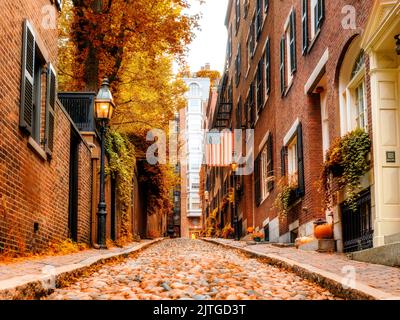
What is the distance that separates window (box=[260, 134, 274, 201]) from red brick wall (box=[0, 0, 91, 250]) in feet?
29.1

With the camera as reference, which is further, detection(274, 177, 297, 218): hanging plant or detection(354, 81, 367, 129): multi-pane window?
detection(274, 177, 297, 218): hanging plant

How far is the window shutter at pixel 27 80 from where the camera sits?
9.65 metres

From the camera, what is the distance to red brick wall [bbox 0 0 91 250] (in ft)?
28.5

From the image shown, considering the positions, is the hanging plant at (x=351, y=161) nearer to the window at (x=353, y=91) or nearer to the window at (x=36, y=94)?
the window at (x=353, y=91)

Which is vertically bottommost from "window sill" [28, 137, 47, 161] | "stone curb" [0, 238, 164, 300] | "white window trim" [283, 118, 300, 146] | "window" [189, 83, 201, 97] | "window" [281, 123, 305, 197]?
"stone curb" [0, 238, 164, 300]

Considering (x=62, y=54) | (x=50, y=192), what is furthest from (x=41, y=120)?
(x=62, y=54)

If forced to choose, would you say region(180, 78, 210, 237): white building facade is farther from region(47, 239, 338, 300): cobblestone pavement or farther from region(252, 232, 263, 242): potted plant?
region(47, 239, 338, 300): cobblestone pavement

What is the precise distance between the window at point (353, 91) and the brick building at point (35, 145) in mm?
5237

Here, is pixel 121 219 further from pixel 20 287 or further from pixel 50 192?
pixel 20 287

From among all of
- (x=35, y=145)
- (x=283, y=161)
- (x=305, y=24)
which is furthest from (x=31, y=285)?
(x=283, y=161)

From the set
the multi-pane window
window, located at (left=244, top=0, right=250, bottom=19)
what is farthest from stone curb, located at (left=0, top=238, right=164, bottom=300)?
window, located at (left=244, top=0, right=250, bottom=19)

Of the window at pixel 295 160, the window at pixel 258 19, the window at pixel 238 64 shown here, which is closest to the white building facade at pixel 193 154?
the window at pixel 238 64

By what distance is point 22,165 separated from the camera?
955 centimetres

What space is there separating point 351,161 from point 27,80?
5.15 metres
